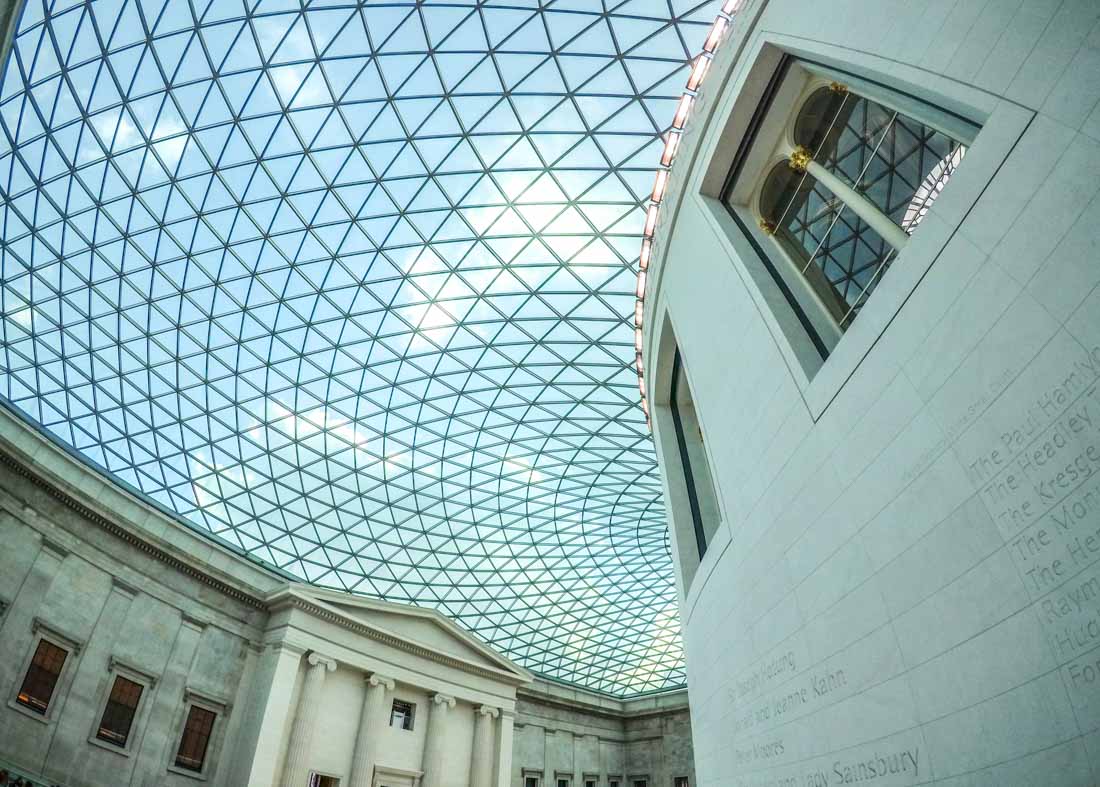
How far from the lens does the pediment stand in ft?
121

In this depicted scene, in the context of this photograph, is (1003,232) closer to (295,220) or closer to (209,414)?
(295,220)

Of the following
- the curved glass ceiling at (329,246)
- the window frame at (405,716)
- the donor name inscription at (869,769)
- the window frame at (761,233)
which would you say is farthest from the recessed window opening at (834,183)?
the window frame at (405,716)

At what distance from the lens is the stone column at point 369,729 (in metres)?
35.6

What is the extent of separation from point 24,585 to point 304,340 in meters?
16.7

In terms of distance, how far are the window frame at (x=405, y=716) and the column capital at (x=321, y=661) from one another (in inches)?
232

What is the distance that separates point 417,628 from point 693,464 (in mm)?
30662

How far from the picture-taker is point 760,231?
14.8 meters

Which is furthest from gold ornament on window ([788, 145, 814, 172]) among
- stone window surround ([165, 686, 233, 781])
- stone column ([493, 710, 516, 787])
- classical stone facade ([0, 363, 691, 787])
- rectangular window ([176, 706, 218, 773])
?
stone column ([493, 710, 516, 787])

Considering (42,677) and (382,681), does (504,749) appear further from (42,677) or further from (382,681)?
(42,677)

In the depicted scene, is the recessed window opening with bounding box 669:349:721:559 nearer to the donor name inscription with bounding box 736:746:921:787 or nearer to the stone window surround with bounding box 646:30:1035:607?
the stone window surround with bounding box 646:30:1035:607

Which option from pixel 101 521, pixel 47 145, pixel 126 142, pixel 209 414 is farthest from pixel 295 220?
pixel 101 521

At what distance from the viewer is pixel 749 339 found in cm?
1197

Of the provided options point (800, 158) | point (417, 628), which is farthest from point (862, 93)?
point (417, 628)

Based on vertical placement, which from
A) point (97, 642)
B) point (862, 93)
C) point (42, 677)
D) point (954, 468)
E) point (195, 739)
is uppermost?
point (862, 93)
